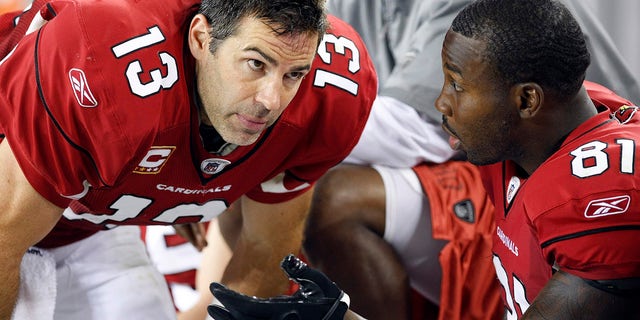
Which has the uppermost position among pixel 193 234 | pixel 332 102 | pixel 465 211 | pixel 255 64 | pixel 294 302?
pixel 255 64

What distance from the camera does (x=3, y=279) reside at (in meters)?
1.64

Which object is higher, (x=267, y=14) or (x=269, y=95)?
(x=267, y=14)

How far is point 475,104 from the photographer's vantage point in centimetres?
155

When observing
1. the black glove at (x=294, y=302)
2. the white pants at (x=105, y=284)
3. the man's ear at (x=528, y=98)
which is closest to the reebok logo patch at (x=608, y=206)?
the man's ear at (x=528, y=98)

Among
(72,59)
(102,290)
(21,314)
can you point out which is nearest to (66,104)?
(72,59)

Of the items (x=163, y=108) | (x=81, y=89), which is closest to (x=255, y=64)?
(x=163, y=108)

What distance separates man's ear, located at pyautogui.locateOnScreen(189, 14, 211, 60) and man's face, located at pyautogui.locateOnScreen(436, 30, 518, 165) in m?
0.34

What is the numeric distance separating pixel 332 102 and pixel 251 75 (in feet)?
0.61

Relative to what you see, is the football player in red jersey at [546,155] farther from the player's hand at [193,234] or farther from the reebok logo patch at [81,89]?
the player's hand at [193,234]

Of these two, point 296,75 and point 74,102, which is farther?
point 296,75

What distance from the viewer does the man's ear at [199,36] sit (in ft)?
5.19

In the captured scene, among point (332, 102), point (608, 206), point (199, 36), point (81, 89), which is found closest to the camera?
point (608, 206)

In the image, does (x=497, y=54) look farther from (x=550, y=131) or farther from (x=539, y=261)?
(x=539, y=261)

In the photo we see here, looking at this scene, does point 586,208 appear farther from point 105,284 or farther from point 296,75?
point 105,284
